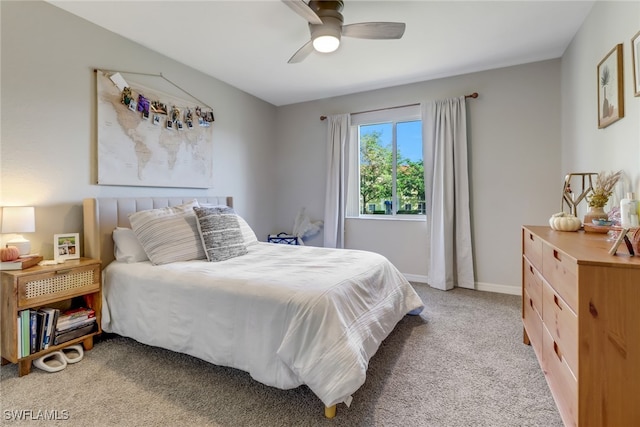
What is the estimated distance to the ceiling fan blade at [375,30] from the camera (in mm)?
1996

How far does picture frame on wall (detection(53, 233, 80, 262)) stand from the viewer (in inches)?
81.5

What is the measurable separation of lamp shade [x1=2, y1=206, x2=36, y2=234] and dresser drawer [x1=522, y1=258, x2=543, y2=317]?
3038 mm

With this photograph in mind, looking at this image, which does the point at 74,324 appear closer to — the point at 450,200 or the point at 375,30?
the point at 375,30

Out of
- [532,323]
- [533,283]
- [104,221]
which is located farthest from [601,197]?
[104,221]

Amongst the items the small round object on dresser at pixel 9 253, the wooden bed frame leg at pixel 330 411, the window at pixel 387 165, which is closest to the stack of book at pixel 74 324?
the small round object on dresser at pixel 9 253

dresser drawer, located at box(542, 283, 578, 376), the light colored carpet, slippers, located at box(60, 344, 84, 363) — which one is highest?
dresser drawer, located at box(542, 283, 578, 376)

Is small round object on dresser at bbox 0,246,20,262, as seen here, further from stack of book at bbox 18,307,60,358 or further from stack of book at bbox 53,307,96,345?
stack of book at bbox 53,307,96,345

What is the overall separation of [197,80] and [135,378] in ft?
9.47

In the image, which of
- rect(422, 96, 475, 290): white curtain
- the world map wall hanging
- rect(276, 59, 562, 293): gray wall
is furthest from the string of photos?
rect(422, 96, 475, 290): white curtain

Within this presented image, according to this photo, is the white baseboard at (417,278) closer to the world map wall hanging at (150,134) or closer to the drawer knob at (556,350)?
the drawer knob at (556,350)

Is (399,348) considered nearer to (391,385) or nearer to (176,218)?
(391,385)

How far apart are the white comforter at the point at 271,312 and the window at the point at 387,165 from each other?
1.73 m

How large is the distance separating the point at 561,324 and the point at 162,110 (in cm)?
335

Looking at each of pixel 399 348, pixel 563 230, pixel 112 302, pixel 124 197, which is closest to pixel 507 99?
pixel 563 230
